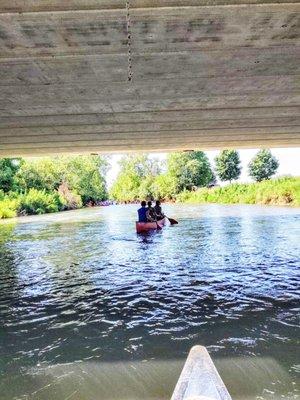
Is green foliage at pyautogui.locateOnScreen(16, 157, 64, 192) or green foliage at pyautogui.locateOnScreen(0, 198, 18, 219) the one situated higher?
green foliage at pyautogui.locateOnScreen(16, 157, 64, 192)

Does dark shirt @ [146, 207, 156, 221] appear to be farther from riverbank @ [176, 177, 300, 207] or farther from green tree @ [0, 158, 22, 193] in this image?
green tree @ [0, 158, 22, 193]

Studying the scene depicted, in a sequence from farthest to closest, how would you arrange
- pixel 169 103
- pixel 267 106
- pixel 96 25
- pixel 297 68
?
1. pixel 267 106
2. pixel 169 103
3. pixel 297 68
4. pixel 96 25

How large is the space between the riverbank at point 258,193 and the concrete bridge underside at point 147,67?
2446 cm

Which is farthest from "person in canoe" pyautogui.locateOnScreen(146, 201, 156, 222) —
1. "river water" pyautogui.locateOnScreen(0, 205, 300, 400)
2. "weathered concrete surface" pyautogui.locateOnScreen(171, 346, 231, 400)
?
"weathered concrete surface" pyautogui.locateOnScreen(171, 346, 231, 400)

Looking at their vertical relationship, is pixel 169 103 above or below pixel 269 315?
above

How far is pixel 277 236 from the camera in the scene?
15086 millimetres

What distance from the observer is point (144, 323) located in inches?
236

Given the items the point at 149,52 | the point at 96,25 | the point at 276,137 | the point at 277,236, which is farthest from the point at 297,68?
the point at 277,236

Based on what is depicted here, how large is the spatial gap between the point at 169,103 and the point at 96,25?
4.04 m

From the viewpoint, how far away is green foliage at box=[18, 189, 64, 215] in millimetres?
39728

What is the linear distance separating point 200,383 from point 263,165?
231 ft

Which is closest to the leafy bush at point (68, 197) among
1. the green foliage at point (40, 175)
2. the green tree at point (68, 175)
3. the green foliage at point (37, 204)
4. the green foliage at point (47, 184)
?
the green foliage at point (47, 184)

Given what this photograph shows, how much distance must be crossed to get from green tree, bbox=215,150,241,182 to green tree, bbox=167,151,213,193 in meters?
2.39

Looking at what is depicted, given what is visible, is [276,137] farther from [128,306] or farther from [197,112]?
[128,306]
